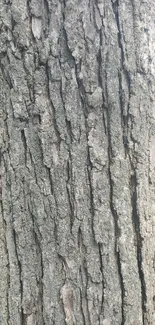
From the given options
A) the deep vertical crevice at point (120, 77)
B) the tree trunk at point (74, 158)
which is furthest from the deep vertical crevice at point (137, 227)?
the deep vertical crevice at point (120, 77)

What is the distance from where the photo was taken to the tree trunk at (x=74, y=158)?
1.08m

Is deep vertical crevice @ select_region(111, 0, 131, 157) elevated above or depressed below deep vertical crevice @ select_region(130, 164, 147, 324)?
above

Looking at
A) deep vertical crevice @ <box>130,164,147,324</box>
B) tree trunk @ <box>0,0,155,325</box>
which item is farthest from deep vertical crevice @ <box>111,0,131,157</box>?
deep vertical crevice @ <box>130,164,147,324</box>

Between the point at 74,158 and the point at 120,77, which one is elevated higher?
the point at 120,77

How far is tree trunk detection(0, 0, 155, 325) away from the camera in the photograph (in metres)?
1.08

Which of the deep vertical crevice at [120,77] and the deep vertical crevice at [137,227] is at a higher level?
the deep vertical crevice at [120,77]

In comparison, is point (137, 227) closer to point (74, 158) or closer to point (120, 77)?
point (74, 158)

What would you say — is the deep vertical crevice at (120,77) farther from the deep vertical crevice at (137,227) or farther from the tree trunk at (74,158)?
the deep vertical crevice at (137,227)

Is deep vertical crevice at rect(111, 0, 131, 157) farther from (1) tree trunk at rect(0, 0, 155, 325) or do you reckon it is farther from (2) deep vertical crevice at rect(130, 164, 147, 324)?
(2) deep vertical crevice at rect(130, 164, 147, 324)

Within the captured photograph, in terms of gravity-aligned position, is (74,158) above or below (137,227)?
above

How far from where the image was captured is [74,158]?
3.60 ft

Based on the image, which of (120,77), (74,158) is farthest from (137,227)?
(120,77)

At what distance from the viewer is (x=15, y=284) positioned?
1.13 metres

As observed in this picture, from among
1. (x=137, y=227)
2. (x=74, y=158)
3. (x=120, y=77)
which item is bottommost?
(x=137, y=227)
